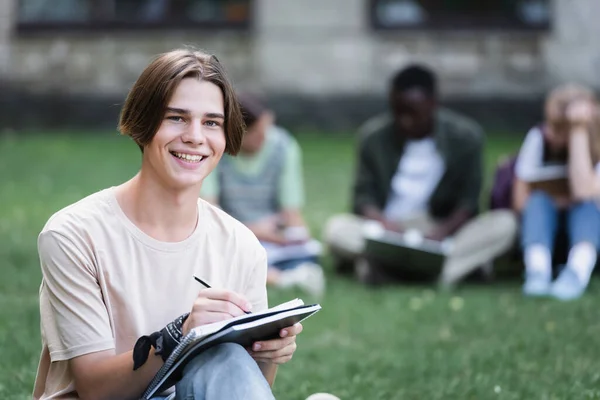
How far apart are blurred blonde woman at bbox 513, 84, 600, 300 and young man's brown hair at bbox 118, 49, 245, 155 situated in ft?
14.8

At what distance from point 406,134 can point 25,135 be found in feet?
30.9

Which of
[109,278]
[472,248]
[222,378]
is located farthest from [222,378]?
[472,248]

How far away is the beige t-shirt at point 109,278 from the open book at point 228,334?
186 millimetres

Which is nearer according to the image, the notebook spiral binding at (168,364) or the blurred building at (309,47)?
the notebook spiral binding at (168,364)

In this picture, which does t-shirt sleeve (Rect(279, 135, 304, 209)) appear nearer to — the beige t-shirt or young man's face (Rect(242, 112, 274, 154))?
young man's face (Rect(242, 112, 274, 154))

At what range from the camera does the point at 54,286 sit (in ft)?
10.6

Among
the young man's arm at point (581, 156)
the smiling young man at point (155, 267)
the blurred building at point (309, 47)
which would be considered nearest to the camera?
the smiling young man at point (155, 267)

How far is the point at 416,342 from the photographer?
244 inches

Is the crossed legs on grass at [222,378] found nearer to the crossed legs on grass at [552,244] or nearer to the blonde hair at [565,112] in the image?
the crossed legs on grass at [552,244]

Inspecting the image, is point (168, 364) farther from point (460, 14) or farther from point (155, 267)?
point (460, 14)

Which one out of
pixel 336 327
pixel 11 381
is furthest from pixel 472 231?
pixel 11 381

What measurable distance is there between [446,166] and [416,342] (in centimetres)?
233

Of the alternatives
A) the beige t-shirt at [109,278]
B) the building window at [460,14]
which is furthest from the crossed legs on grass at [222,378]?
A: the building window at [460,14]

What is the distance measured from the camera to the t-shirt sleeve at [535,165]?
25.9 ft
